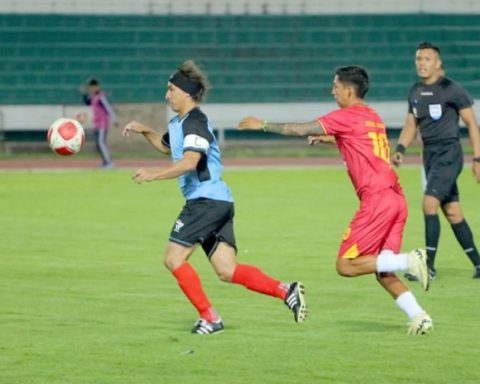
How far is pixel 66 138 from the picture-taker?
13047 millimetres

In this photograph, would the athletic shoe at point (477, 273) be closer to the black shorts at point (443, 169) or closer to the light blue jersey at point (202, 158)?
the black shorts at point (443, 169)

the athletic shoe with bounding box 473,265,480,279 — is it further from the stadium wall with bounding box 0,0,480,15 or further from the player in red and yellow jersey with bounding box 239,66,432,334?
the stadium wall with bounding box 0,0,480,15

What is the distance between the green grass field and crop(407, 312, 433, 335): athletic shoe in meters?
0.09

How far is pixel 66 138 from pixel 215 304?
6.77 ft

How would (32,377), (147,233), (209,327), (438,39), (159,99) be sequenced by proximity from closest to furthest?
(32,377) < (209,327) < (147,233) < (159,99) < (438,39)

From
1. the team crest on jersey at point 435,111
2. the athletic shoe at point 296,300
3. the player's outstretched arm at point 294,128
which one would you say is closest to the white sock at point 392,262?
the athletic shoe at point 296,300

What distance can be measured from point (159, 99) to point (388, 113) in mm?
6326

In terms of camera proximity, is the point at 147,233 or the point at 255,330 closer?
the point at 255,330

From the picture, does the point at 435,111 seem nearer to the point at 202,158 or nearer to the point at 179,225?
the point at 202,158

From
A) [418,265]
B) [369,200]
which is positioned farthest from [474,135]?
[418,265]

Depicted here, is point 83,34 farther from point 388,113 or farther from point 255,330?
point 255,330

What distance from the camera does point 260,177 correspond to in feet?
97.3

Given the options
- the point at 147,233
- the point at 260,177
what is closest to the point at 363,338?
the point at 147,233

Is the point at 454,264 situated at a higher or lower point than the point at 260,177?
higher
